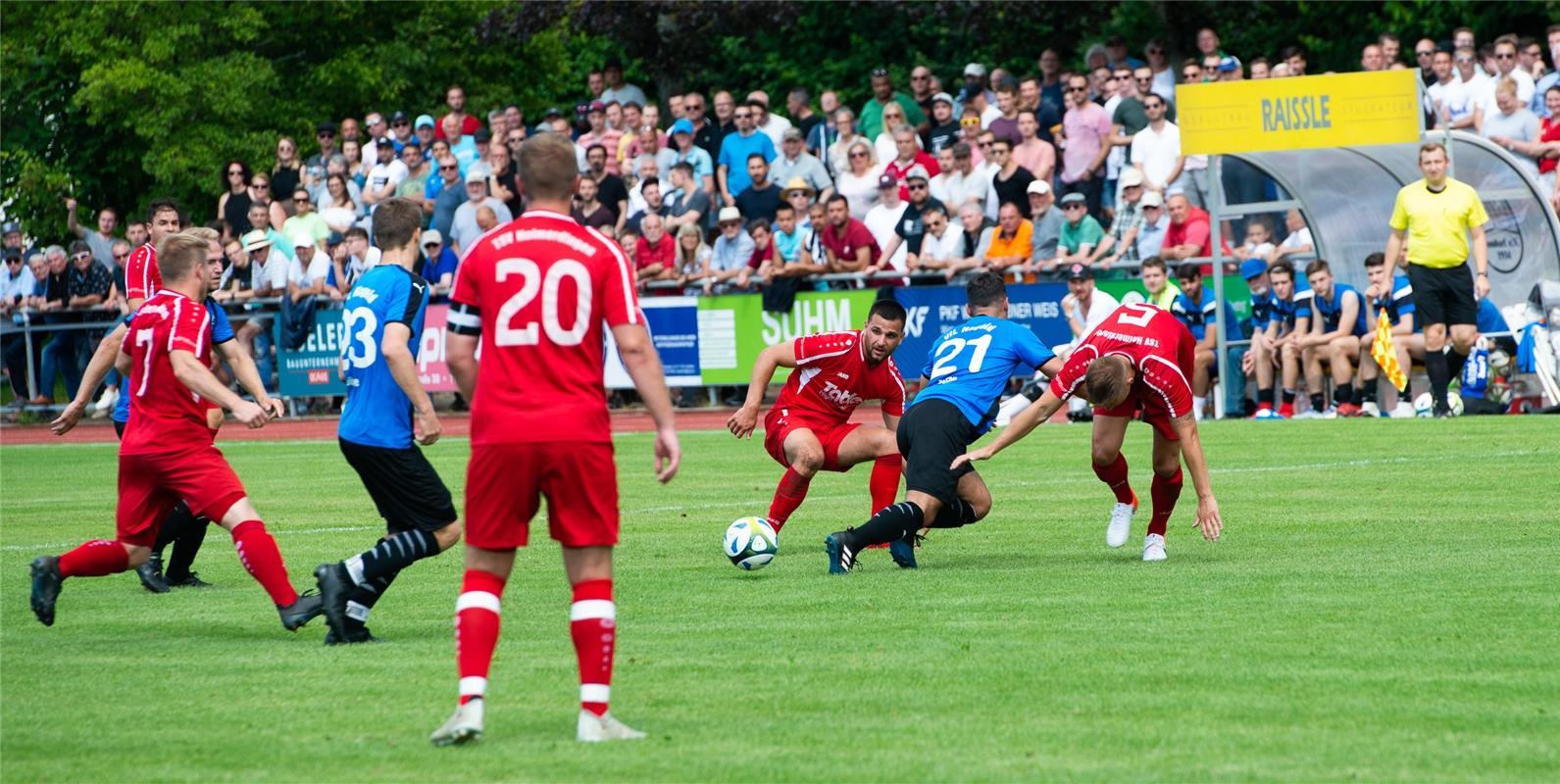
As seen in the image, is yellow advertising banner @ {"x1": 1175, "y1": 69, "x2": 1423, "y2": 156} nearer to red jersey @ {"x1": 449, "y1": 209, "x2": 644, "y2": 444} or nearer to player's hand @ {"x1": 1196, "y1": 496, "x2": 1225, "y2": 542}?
player's hand @ {"x1": 1196, "y1": 496, "x2": 1225, "y2": 542}

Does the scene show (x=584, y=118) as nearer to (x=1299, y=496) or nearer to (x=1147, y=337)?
(x=1299, y=496)

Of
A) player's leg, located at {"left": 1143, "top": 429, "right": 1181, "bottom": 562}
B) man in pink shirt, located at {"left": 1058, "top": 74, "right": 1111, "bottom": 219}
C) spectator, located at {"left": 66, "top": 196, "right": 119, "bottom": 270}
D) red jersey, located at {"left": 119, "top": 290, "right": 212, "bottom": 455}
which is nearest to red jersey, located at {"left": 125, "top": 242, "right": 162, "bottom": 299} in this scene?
red jersey, located at {"left": 119, "top": 290, "right": 212, "bottom": 455}

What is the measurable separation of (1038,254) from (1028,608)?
13.5 metres

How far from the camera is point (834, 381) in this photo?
1170cm

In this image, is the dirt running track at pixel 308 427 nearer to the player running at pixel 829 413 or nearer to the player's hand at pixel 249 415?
the player running at pixel 829 413

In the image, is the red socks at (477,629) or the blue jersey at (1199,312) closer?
the red socks at (477,629)

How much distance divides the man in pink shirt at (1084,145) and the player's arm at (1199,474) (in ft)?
42.1

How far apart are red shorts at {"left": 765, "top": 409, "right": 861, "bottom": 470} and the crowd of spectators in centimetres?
911

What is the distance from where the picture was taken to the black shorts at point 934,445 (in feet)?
34.6

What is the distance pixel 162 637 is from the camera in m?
8.89

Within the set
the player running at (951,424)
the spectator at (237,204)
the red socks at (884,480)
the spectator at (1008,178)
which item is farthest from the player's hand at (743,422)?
the spectator at (237,204)

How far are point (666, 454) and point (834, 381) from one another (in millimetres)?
5319

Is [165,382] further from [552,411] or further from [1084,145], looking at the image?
[1084,145]

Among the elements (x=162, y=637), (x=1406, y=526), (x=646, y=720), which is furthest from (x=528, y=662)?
(x=1406, y=526)
